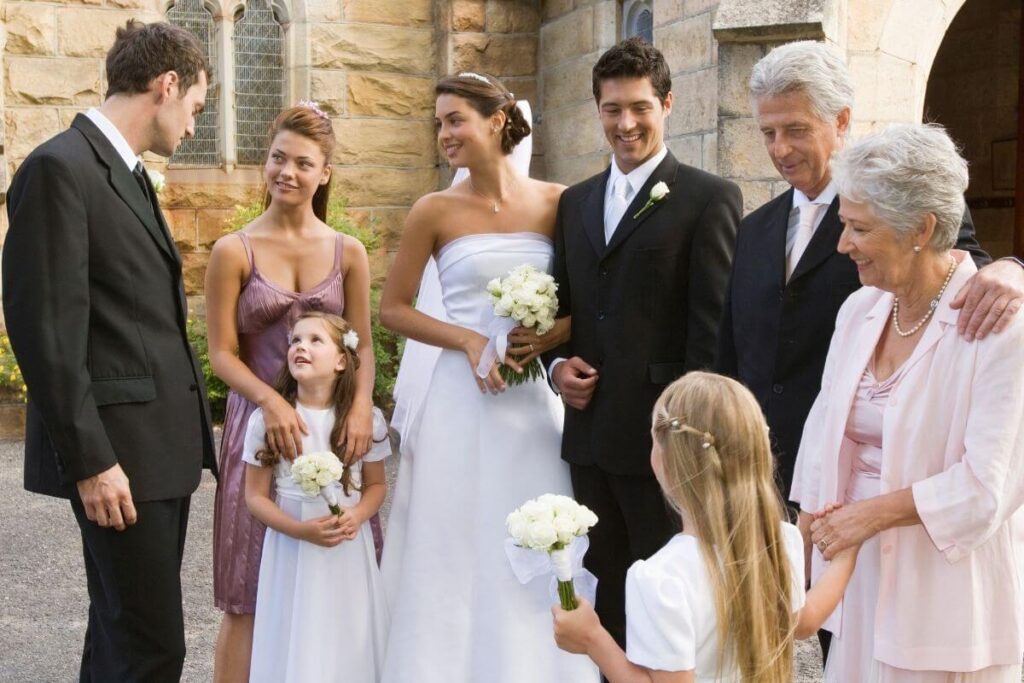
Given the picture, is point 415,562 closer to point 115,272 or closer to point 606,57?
point 115,272

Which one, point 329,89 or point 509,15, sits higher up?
point 509,15

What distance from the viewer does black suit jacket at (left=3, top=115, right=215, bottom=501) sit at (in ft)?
10.8

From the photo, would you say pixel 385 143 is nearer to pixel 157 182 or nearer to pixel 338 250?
pixel 157 182

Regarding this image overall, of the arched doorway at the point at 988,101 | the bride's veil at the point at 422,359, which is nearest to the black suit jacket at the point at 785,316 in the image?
the bride's veil at the point at 422,359

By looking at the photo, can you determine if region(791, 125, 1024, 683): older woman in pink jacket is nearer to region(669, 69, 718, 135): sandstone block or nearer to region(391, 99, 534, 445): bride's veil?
region(391, 99, 534, 445): bride's veil

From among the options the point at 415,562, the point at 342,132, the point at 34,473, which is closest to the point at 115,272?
the point at 34,473

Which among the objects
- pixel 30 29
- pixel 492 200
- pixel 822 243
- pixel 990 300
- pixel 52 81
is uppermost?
pixel 30 29

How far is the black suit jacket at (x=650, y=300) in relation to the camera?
13.0ft

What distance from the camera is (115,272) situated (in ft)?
11.4

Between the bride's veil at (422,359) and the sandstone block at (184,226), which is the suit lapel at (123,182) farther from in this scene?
the sandstone block at (184,226)

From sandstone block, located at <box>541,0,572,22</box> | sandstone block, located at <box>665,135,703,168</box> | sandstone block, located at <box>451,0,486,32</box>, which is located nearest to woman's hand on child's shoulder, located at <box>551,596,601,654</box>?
sandstone block, located at <box>665,135,703,168</box>

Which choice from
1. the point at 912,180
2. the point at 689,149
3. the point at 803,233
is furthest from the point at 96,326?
the point at 689,149

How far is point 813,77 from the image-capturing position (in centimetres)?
340

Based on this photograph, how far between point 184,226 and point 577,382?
739 centimetres
